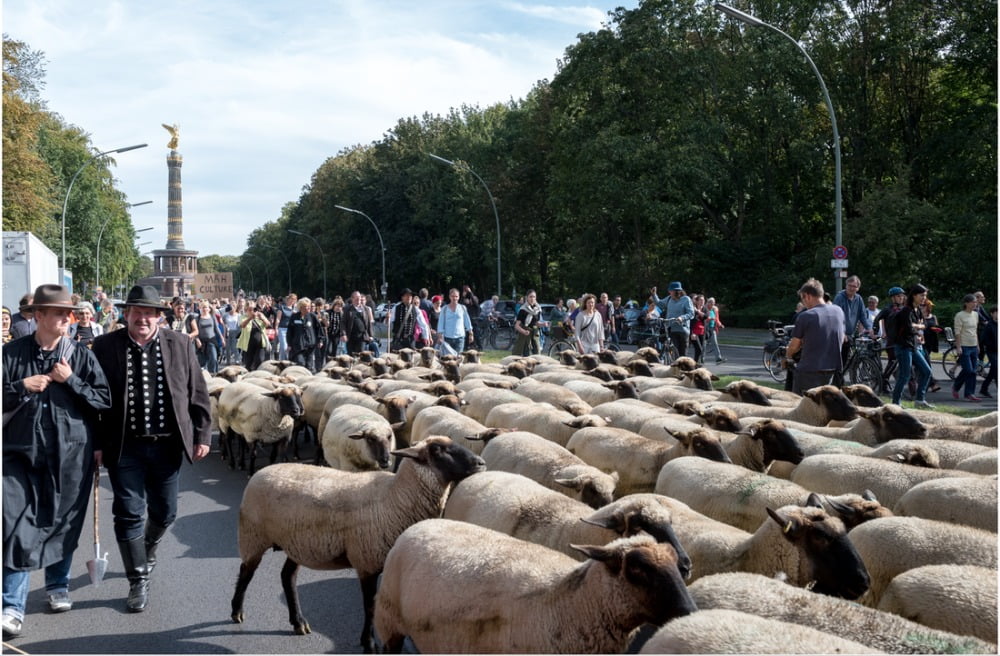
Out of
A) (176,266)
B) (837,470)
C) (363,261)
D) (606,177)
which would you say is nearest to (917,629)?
(837,470)

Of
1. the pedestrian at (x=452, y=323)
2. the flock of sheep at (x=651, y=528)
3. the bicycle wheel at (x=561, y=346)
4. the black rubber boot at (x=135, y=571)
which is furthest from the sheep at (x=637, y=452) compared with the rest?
the bicycle wheel at (x=561, y=346)

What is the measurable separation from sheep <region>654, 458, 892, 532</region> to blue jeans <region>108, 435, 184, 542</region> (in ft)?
10.8

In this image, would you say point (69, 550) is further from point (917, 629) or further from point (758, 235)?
point (758, 235)

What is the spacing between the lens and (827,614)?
132 inches

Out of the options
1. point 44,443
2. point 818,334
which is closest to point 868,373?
point 818,334

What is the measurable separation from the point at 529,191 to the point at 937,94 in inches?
829

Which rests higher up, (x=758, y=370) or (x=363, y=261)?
(x=363, y=261)

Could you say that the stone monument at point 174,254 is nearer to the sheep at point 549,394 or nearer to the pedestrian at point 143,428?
the sheep at point 549,394

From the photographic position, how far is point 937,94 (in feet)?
120

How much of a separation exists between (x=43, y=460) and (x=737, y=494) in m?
4.10

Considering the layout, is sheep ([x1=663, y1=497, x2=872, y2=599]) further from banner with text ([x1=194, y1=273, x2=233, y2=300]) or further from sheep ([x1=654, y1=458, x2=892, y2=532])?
banner with text ([x1=194, y1=273, x2=233, y2=300])

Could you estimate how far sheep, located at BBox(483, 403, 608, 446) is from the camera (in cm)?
804

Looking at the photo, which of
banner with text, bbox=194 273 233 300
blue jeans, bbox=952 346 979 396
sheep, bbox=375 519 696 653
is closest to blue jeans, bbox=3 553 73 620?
sheep, bbox=375 519 696 653

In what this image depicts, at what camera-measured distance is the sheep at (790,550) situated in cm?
400
